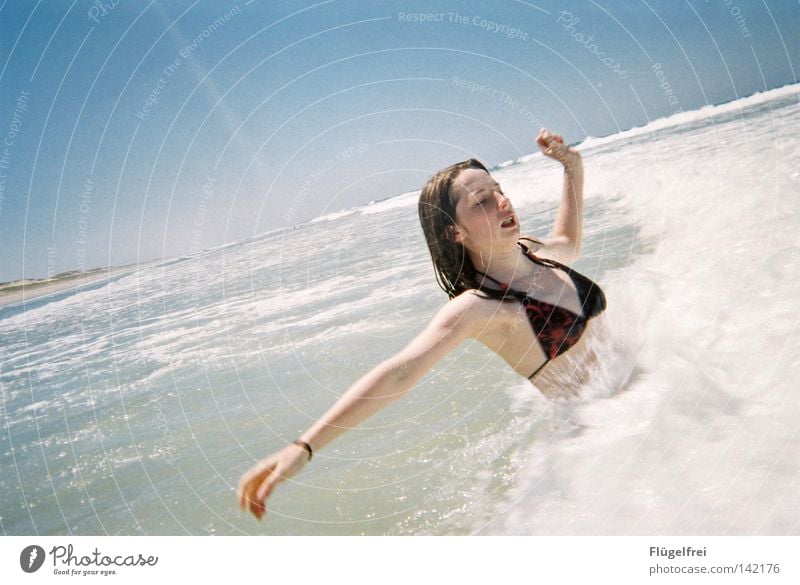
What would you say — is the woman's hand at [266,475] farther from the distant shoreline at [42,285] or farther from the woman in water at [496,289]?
the distant shoreline at [42,285]

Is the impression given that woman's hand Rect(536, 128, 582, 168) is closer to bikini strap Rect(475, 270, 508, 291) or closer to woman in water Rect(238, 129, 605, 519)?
woman in water Rect(238, 129, 605, 519)

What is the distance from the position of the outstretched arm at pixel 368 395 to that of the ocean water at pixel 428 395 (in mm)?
730

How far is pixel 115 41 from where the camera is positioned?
3.20 meters

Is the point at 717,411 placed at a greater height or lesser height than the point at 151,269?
lesser

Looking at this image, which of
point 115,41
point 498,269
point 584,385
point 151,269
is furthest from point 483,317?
point 151,269

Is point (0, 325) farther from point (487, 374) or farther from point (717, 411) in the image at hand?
point (717, 411)

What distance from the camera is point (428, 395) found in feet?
9.74

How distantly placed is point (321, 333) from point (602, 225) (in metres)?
2.55

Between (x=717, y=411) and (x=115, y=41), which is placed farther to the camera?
(x=115, y=41)

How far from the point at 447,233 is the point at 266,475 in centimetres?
98
